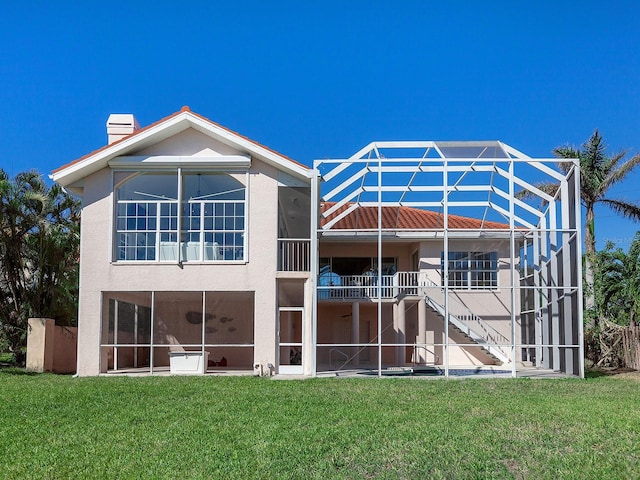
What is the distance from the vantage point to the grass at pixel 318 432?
28.7 ft

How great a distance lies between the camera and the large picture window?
70.2 ft

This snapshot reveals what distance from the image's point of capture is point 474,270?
27656 mm

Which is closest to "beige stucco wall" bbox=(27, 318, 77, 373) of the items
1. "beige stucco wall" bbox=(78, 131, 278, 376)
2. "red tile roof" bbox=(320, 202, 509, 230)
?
"beige stucco wall" bbox=(78, 131, 278, 376)

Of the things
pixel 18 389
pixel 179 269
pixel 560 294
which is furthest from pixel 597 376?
pixel 18 389

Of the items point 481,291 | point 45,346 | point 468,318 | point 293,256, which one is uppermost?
point 293,256

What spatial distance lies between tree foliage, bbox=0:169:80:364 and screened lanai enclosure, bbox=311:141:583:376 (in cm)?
841

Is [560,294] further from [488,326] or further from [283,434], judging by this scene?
[283,434]

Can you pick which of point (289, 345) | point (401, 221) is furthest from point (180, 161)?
point (401, 221)

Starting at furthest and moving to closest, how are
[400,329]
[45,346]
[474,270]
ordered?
[474,270]
[400,329]
[45,346]

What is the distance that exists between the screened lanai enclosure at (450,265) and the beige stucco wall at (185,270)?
4.51 feet

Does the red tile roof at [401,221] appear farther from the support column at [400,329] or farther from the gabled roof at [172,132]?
the gabled roof at [172,132]

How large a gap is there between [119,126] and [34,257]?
16.9ft

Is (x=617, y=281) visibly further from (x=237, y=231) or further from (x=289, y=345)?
(x=237, y=231)

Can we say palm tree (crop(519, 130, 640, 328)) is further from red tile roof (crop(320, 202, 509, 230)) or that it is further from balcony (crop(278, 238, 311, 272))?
balcony (crop(278, 238, 311, 272))
